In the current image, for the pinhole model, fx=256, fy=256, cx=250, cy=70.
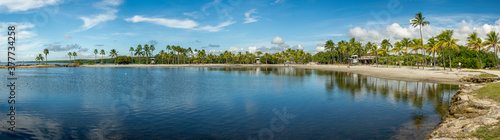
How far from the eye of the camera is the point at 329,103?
24.5 meters

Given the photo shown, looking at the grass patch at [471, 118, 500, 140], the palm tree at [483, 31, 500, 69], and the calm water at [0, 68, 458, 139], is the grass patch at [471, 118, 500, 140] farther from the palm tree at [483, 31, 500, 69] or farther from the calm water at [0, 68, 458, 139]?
the palm tree at [483, 31, 500, 69]

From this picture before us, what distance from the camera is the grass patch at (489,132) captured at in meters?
10.7

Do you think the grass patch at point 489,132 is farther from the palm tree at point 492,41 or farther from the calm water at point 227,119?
the palm tree at point 492,41

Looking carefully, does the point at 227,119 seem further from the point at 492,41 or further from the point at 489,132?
the point at 492,41

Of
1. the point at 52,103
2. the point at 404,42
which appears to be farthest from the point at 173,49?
the point at 52,103

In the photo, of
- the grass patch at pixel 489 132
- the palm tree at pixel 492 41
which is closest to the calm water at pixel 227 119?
the grass patch at pixel 489 132

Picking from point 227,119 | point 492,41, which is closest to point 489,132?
point 227,119

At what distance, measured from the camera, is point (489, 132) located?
1124 centimetres

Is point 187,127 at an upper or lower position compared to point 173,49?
lower

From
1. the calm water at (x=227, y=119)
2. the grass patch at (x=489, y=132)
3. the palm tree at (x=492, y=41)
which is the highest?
the palm tree at (x=492, y=41)

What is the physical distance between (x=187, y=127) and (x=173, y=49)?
612 feet

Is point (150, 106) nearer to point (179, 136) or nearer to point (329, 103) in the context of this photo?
point (179, 136)

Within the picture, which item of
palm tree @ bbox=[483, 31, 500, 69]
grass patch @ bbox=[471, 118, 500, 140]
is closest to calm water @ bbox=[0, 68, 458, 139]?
grass patch @ bbox=[471, 118, 500, 140]

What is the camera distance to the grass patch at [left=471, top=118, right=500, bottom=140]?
10658 mm
